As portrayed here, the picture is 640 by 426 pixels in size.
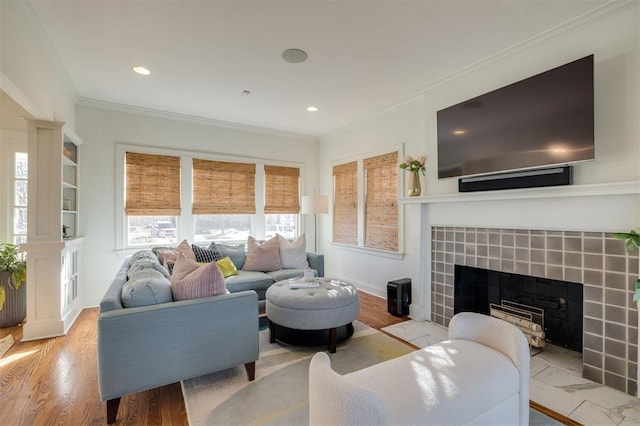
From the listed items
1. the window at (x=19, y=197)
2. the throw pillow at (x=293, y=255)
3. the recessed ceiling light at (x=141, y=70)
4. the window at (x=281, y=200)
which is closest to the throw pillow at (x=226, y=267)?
the throw pillow at (x=293, y=255)

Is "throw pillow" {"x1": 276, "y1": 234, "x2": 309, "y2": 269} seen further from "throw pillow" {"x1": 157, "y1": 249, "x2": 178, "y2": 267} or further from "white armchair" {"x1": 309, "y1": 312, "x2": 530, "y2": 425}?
"white armchair" {"x1": 309, "y1": 312, "x2": 530, "y2": 425}

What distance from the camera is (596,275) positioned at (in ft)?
7.17

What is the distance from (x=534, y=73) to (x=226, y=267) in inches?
151

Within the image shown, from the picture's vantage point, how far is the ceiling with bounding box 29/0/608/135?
2.09 metres

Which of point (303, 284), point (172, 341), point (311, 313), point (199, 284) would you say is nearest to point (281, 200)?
point (303, 284)

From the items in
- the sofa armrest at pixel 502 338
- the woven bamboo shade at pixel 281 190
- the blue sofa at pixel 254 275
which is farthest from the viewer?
the woven bamboo shade at pixel 281 190

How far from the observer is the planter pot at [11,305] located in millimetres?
3264

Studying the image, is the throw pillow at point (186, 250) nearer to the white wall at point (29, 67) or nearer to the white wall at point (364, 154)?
the white wall at point (29, 67)

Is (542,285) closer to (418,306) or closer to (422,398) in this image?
(418,306)

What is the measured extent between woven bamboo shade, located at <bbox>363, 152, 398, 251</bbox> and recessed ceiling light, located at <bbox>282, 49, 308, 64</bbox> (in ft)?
6.29

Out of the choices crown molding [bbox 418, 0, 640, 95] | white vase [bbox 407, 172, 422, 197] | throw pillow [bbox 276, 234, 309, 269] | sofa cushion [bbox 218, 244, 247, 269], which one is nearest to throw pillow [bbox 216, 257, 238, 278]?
sofa cushion [bbox 218, 244, 247, 269]

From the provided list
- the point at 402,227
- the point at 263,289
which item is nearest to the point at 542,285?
the point at 402,227

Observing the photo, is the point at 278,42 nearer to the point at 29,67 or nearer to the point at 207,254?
the point at 29,67

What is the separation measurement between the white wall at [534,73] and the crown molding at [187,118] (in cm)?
178
